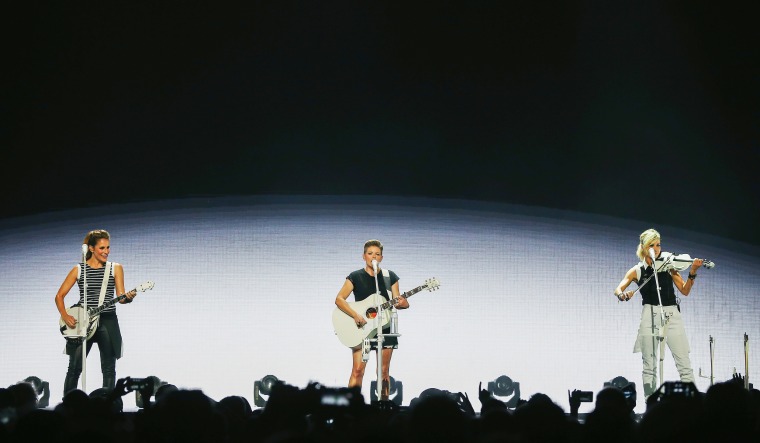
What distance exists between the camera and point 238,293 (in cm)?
927

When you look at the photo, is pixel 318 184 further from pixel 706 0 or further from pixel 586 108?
pixel 706 0

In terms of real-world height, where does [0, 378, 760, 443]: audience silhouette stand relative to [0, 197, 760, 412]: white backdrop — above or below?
below

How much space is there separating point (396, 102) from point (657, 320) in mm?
3102

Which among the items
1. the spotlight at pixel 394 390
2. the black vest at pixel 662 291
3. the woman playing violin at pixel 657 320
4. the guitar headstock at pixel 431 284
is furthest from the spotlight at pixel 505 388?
the black vest at pixel 662 291

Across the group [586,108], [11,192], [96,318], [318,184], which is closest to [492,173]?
[586,108]

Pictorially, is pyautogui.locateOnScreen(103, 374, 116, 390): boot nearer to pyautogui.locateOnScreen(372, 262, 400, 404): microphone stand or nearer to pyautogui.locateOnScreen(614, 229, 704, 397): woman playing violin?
pyautogui.locateOnScreen(372, 262, 400, 404): microphone stand

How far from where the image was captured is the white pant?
25.0 feet

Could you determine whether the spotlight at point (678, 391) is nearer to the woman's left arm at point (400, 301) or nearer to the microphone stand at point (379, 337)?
the microphone stand at point (379, 337)

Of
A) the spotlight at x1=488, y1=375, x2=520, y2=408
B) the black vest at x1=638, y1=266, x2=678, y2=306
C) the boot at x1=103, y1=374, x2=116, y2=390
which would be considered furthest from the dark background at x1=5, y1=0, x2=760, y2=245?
the boot at x1=103, y1=374, x2=116, y2=390

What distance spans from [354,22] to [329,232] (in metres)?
2.05

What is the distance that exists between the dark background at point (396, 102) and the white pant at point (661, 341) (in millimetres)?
1641

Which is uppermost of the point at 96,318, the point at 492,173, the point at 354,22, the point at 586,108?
the point at 354,22

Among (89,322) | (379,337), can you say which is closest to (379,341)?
(379,337)

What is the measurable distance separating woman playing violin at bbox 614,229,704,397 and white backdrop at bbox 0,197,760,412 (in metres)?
1.44
